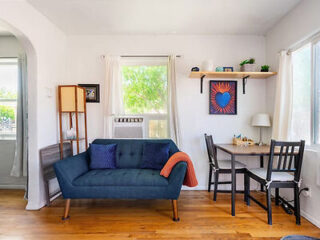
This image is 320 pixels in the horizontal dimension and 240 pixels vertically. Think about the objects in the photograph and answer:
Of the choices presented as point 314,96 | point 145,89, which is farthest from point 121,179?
point 314,96

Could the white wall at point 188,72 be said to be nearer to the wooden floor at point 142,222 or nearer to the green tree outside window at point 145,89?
the green tree outside window at point 145,89

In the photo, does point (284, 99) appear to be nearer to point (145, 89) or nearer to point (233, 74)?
point (233, 74)

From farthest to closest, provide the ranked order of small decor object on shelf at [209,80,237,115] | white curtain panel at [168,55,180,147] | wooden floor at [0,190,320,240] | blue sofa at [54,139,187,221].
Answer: small decor object on shelf at [209,80,237,115], white curtain panel at [168,55,180,147], blue sofa at [54,139,187,221], wooden floor at [0,190,320,240]

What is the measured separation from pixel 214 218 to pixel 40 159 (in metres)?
2.30

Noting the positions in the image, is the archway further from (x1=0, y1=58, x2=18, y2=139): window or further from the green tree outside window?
the green tree outside window

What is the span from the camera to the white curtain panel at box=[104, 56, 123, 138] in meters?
2.98

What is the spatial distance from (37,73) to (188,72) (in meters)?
2.20

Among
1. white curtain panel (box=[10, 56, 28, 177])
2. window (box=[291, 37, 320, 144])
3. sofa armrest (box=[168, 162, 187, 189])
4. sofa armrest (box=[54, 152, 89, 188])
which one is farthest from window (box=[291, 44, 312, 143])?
white curtain panel (box=[10, 56, 28, 177])

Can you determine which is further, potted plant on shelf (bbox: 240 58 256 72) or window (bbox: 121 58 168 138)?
window (bbox: 121 58 168 138)

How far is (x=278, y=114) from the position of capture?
2486 millimetres

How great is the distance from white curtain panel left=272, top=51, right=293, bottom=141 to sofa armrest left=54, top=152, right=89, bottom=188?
104 inches

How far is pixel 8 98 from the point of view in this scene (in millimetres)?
3053

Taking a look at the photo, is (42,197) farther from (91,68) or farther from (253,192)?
(253,192)

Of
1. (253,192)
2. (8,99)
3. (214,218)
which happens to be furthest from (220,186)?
(8,99)
